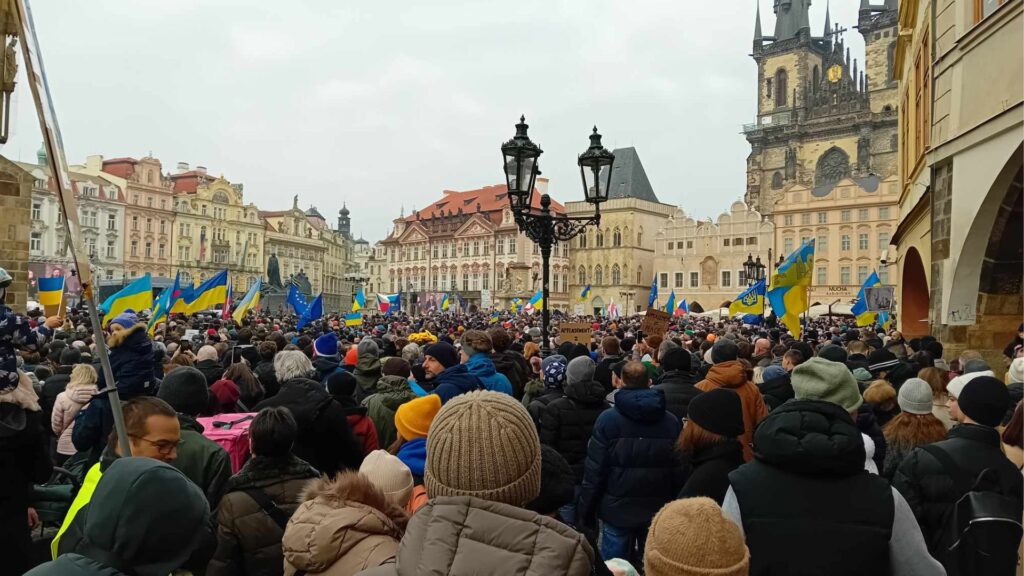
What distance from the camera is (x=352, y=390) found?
546 cm

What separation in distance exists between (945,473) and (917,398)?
101 centimetres

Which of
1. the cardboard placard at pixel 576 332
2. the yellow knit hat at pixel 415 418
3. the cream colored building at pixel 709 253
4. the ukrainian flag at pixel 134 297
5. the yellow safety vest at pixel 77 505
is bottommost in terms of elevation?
the yellow safety vest at pixel 77 505

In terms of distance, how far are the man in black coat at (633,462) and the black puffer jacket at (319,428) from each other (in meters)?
1.60

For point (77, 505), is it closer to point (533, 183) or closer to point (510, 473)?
point (510, 473)

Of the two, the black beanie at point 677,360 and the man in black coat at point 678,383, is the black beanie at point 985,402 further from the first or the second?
the black beanie at point 677,360

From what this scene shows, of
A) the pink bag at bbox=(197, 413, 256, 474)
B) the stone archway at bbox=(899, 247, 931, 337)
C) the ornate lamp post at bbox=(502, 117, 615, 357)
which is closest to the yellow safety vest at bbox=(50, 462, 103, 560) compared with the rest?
the pink bag at bbox=(197, 413, 256, 474)

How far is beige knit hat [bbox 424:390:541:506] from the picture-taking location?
80.6 inches

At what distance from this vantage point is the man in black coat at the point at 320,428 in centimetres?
478

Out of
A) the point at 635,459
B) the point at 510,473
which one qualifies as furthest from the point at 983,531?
the point at 510,473

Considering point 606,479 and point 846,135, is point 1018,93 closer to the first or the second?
point 606,479

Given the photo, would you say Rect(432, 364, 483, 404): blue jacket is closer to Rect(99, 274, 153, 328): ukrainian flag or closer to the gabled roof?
Rect(99, 274, 153, 328): ukrainian flag

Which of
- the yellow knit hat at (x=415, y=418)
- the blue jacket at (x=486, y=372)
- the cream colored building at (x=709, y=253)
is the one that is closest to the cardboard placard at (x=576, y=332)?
the blue jacket at (x=486, y=372)

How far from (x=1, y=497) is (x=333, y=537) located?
2.73 meters

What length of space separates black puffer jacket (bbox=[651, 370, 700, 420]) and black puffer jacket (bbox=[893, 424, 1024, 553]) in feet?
7.15
